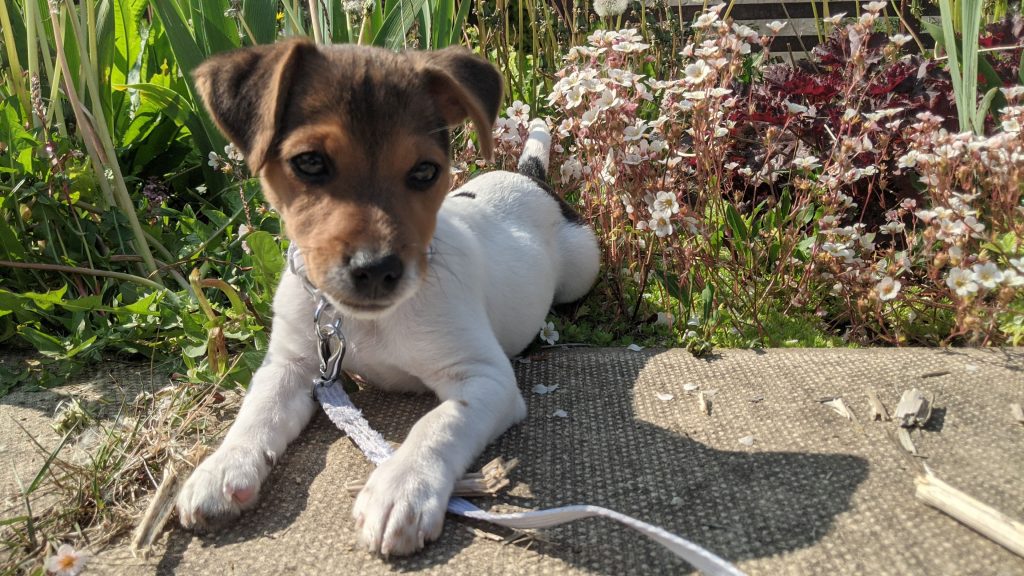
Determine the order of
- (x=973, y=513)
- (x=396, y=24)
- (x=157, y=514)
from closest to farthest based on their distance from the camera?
(x=973, y=513), (x=157, y=514), (x=396, y=24)

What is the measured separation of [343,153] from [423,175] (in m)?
0.30

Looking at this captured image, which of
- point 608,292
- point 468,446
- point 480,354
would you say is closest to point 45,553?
point 468,446

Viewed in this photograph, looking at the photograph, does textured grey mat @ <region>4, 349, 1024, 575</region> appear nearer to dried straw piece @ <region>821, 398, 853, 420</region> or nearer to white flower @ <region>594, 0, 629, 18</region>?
dried straw piece @ <region>821, 398, 853, 420</region>

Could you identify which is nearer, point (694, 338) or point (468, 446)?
point (468, 446)

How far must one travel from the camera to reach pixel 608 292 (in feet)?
15.0

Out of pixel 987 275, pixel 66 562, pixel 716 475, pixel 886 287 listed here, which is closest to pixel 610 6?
pixel 886 287

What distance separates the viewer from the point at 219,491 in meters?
2.47

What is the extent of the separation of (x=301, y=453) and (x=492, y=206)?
1790mm

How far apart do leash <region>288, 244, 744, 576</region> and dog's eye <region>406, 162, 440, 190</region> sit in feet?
1.79

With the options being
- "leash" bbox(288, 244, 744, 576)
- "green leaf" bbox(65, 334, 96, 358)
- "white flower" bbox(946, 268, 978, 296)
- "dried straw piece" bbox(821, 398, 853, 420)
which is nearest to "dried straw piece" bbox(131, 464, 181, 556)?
"leash" bbox(288, 244, 744, 576)

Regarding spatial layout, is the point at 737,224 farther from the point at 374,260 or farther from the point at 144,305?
the point at 144,305

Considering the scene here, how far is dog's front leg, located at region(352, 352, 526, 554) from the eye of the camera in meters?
2.27

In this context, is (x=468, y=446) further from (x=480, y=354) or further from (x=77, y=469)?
(x=77, y=469)

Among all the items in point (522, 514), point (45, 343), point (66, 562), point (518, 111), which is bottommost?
point (45, 343)
